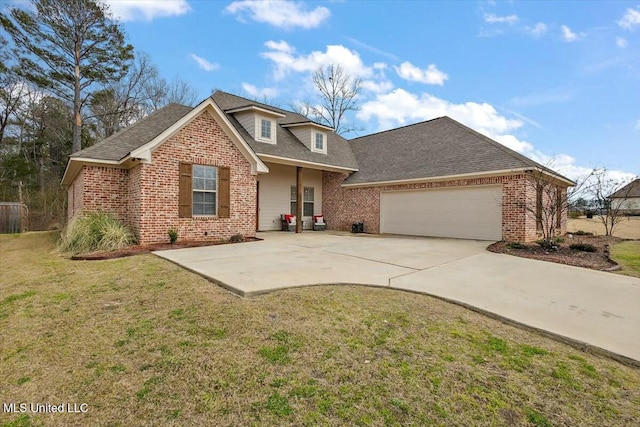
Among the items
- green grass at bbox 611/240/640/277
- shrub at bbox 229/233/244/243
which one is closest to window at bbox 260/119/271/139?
shrub at bbox 229/233/244/243

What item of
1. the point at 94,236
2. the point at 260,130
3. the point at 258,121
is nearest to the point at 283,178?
the point at 260,130

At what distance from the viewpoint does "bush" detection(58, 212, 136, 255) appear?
8633 millimetres

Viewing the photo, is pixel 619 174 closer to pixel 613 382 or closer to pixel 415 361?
pixel 613 382

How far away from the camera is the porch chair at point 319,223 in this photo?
54.1ft

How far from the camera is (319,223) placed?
16.6m

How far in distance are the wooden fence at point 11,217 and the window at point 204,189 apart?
13.2 metres

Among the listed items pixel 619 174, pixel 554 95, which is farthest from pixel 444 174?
pixel 619 174

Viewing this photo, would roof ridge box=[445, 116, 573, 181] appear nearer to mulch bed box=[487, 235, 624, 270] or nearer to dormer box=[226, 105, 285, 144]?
mulch bed box=[487, 235, 624, 270]

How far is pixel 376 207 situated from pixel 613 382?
12.6 metres

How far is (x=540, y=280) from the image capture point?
19.3 feet

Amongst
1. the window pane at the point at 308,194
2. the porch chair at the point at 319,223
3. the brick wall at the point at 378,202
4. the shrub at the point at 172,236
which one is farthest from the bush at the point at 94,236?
the brick wall at the point at 378,202

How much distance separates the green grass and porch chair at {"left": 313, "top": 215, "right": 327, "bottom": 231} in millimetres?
11302

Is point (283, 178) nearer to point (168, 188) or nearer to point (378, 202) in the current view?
point (378, 202)

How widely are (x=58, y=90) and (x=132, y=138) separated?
12990mm
